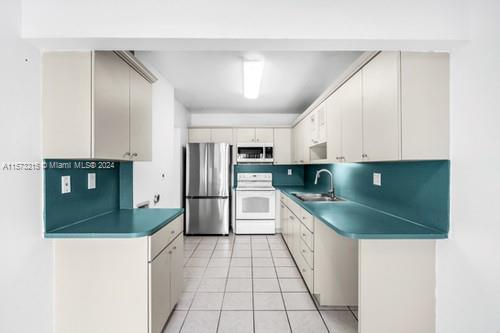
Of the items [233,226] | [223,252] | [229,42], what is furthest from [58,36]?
[233,226]

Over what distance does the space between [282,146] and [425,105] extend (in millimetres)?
3484

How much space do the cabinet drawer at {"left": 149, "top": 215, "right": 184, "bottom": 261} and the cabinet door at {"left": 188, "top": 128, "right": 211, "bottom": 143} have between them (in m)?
2.89

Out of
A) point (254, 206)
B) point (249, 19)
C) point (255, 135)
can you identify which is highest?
point (249, 19)

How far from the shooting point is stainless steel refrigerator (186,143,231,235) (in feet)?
14.7

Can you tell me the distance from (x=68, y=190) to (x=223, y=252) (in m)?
2.39

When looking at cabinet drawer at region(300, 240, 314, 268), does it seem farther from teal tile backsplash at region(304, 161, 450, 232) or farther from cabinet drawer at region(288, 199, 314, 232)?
teal tile backsplash at region(304, 161, 450, 232)

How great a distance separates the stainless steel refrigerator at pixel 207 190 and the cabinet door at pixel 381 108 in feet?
9.70

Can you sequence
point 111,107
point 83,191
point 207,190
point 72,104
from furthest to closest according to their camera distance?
point 207,190
point 83,191
point 111,107
point 72,104

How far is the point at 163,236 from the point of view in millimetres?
1790

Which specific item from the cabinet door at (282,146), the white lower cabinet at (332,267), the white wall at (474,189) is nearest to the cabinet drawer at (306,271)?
the white lower cabinet at (332,267)

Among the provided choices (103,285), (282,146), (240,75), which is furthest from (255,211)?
(103,285)

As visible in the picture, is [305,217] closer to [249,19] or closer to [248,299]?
[248,299]

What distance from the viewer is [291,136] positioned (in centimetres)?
495

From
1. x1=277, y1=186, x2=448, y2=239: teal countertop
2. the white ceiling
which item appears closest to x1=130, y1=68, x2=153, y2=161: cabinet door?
the white ceiling
